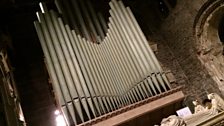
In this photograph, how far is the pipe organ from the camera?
4.50 m

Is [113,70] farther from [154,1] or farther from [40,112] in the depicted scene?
[154,1]

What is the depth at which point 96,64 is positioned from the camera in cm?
500

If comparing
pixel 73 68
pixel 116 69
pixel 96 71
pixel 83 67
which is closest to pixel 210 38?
pixel 116 69

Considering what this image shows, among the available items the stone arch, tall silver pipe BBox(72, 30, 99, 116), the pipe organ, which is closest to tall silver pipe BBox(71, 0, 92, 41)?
the pipe organ

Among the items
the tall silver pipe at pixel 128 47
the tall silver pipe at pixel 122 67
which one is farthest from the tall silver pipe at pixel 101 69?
the tall silver pipe at pixel 128 47

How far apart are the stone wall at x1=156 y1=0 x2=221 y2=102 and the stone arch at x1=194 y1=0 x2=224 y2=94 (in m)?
0.09

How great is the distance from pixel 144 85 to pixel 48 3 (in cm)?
324

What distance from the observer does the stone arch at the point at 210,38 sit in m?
6.02

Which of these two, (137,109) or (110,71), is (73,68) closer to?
(110,71)

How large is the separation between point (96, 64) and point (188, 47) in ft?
7.98

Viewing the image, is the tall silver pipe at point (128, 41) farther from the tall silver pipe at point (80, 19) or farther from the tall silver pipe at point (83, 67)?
the tall silver pipe at point (83, 67)

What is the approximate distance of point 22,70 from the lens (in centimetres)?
606

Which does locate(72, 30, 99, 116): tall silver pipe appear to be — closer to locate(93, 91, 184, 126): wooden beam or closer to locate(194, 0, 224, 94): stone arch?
locate(93, 91, 184, 126): wooden beam

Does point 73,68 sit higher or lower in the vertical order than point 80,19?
lower
